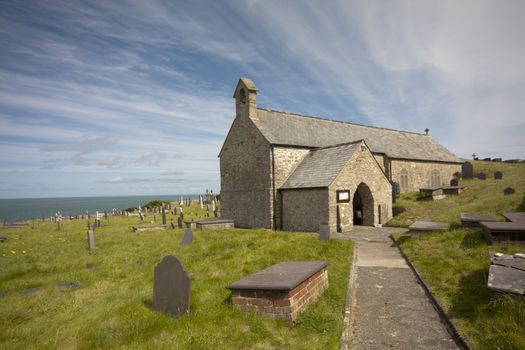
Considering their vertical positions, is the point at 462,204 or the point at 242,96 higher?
the point at 242,96

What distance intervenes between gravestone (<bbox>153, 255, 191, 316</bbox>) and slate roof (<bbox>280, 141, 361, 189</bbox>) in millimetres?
13199

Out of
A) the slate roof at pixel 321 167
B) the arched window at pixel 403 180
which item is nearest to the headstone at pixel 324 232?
the slate roof at pixel 321 167

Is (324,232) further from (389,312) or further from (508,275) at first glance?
(508,275)

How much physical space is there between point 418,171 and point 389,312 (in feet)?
105

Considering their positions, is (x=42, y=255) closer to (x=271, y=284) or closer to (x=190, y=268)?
(x=190, y=268)

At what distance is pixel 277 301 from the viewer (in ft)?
20.1

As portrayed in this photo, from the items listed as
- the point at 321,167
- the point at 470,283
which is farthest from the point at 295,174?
the point at 470,283

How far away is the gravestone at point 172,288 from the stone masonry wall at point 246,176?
1526 cm

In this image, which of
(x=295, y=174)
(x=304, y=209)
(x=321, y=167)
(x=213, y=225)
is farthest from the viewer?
(x=295, y=174)

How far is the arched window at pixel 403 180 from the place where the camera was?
108ft

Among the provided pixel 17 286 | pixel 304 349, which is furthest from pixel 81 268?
pixel 304 349

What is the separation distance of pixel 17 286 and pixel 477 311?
41.8ft

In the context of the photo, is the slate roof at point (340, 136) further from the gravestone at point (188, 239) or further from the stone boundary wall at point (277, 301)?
the stone boundary wall at point (277, 301)

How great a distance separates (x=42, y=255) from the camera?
45.7 ft
